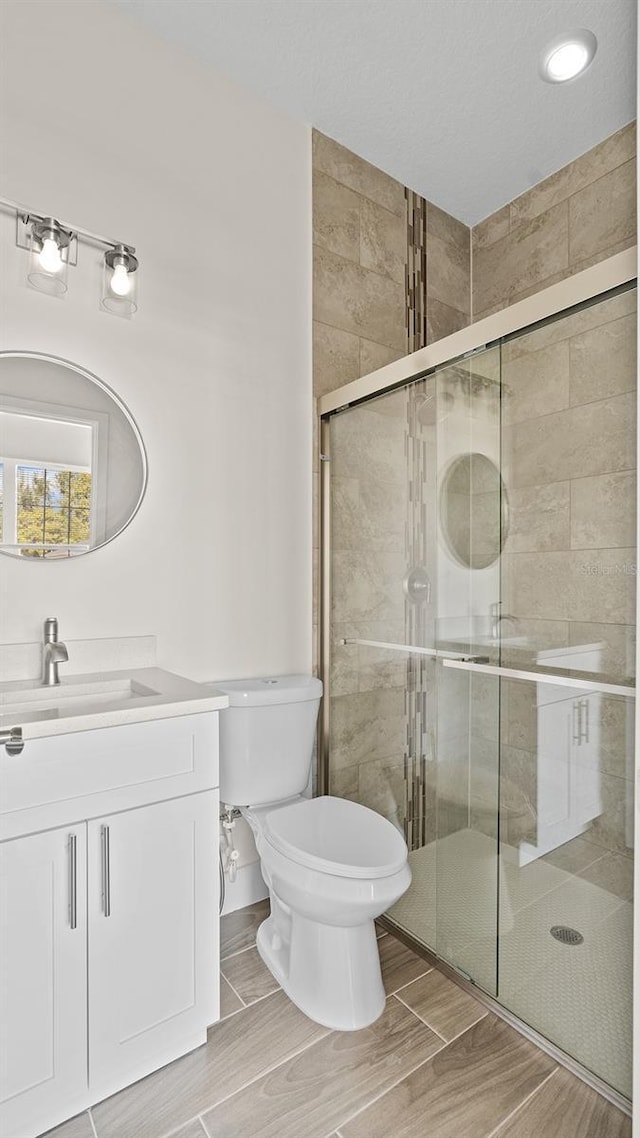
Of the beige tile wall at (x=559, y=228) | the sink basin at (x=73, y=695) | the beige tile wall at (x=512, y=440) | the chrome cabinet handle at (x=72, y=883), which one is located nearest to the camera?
the chrome cabinet handle at (x=72, y=883)

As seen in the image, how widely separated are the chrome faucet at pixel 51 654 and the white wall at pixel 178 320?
0.06m

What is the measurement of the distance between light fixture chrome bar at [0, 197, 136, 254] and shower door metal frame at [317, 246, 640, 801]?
81cm

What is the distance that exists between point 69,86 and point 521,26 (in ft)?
4.35

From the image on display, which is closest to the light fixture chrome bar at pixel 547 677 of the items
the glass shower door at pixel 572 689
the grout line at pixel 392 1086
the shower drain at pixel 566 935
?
the glass shower door at pixel 572 689

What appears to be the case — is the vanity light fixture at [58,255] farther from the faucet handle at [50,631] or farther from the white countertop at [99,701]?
the white countertop at [99,701]

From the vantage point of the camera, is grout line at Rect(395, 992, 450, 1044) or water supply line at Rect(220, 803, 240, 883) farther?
water supply line at Rect(220, 803, 240, 883)

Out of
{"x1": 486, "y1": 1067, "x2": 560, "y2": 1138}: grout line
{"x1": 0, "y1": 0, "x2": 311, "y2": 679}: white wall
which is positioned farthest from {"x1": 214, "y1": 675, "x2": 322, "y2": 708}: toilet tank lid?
{"x1": 486, "y1": 1067, "x2": 560, "y2": 1138}: grout line

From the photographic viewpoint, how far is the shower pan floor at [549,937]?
1265mm

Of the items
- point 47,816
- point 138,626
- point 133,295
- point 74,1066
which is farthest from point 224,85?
point 74,1066

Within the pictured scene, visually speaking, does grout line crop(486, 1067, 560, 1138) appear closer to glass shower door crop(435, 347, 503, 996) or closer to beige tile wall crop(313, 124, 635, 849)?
glass shower door crop(435, 347, 503, 996)

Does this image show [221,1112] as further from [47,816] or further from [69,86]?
[69,86]

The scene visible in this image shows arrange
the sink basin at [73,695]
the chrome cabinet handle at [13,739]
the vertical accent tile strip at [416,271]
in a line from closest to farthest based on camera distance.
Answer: the chrome cabinet handle at [13,739] → the sink basin at [73,695] → the vertical accent tile strip at [416,271]

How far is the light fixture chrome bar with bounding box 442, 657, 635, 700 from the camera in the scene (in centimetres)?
127

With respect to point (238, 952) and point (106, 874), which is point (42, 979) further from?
point (238, 952)
